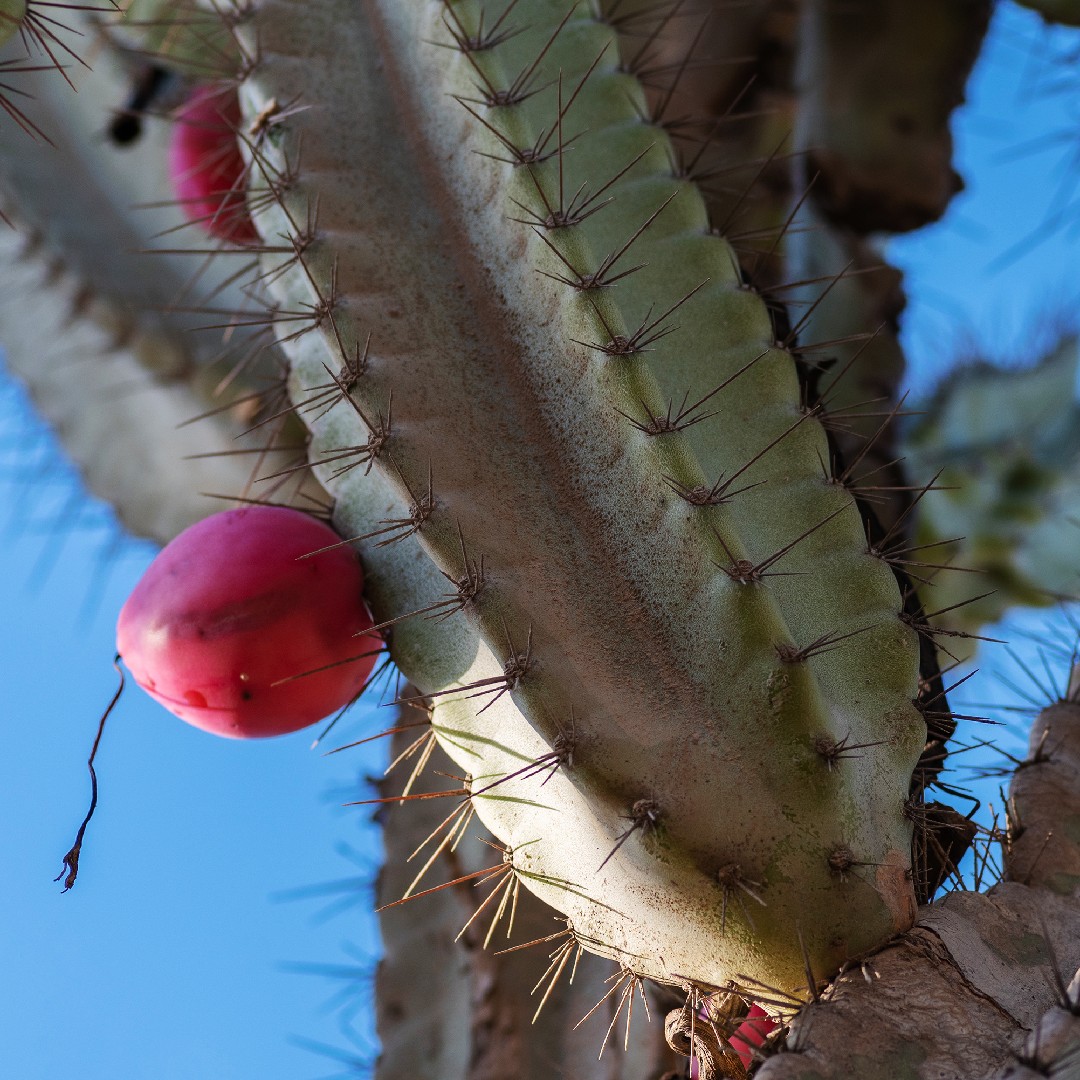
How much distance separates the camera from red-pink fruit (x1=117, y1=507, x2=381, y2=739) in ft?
2.76

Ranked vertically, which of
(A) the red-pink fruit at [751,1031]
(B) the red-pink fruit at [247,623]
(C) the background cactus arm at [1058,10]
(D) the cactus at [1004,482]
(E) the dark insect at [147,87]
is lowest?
(D) the cactus at [1004,482]

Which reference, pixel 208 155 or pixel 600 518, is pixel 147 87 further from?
pixel 600 518

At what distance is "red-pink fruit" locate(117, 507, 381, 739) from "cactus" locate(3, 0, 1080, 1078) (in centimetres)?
4

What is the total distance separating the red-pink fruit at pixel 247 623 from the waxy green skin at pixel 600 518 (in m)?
0.04

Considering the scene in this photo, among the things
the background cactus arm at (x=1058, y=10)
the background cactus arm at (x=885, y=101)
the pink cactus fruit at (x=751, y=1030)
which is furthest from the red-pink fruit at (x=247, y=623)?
the background cactus arm at (x=1058, y=10)

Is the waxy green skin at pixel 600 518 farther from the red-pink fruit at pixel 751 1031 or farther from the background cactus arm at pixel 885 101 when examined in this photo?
the background cactus arm at pixel 885 101

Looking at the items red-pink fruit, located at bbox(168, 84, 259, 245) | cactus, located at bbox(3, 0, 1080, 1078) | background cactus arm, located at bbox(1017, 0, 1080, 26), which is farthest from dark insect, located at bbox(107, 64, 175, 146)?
background cactus arm, located at bbox(1017, 0, 1080, 26)

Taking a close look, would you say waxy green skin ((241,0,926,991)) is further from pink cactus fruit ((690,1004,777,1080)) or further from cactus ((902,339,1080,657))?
cactus ((902,339,1080,657))

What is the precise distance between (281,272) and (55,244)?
66 centimetres

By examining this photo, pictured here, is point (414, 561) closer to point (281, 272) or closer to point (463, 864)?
point (281, 272)

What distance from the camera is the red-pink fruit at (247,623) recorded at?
84cm

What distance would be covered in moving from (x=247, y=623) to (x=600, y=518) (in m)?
0.27

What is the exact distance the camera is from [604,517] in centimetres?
81

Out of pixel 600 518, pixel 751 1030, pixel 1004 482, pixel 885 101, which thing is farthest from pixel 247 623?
pixel 1004 482
